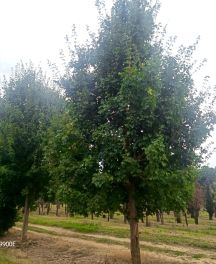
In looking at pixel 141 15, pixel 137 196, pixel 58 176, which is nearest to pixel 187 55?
pixel 141 15

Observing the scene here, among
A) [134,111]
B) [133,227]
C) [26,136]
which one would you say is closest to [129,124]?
[134,111]

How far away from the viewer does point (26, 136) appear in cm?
2277

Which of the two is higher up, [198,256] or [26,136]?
[26,136]

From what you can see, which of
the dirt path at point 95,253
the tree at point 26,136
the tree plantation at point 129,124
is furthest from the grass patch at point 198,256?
the tree at point 26,136

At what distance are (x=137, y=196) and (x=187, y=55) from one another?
5.05 meters

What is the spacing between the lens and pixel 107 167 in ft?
39.3

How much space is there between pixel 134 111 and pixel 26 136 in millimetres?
12672

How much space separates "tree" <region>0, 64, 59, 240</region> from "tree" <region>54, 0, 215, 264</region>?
937cm

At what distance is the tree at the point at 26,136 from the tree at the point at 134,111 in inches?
369

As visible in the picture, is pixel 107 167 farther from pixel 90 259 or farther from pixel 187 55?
pixel 90 259

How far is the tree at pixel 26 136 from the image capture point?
2230 centimetres

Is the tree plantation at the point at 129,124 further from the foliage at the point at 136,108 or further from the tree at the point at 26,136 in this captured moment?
the tree at the point at 26,136

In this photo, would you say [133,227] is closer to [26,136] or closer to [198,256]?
[198,256]

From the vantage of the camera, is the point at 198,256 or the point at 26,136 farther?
the point at 26,136
